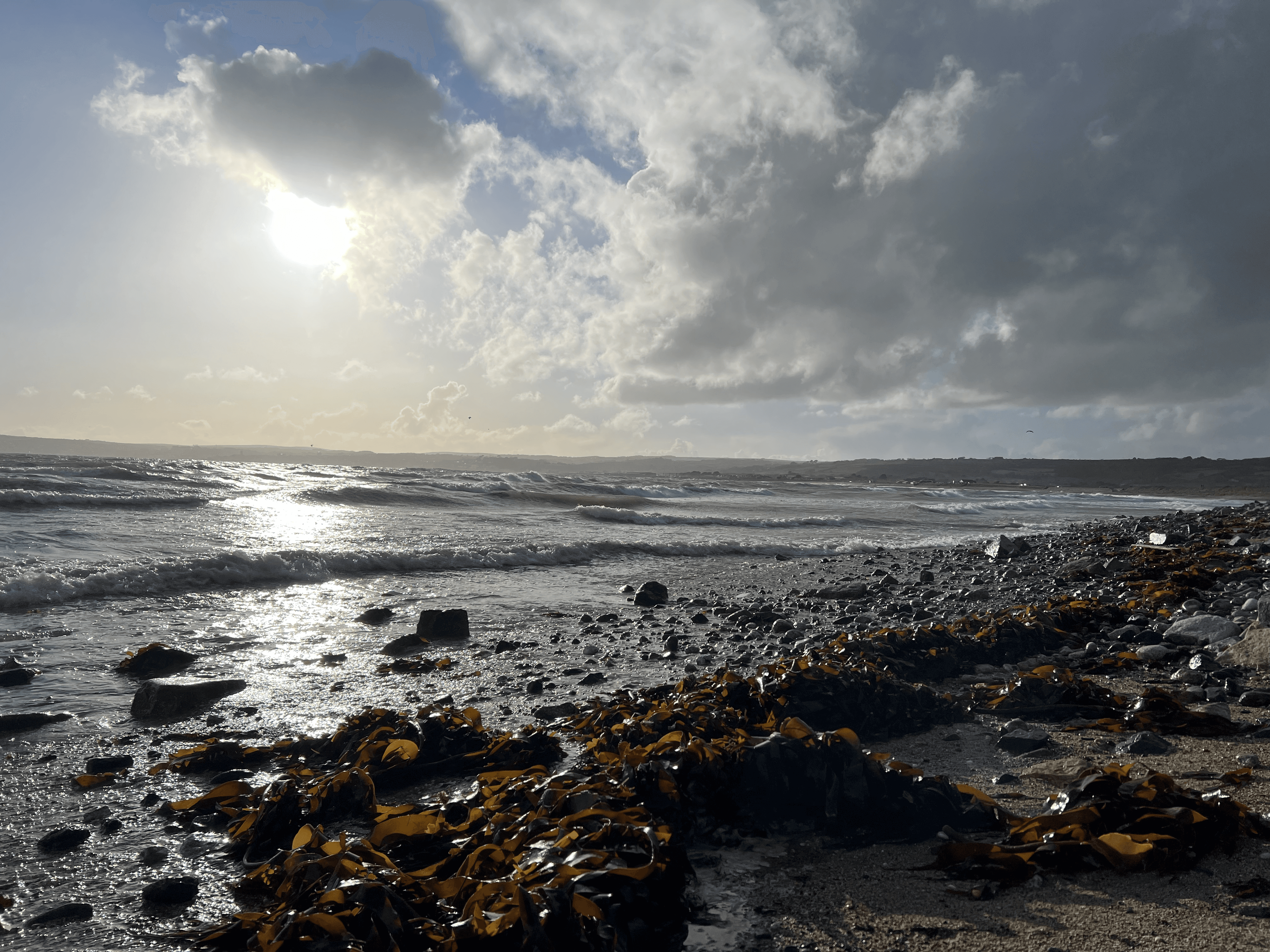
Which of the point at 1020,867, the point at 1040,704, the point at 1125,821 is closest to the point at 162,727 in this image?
the point at 1020,867

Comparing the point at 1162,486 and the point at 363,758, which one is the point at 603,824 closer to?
the point at 363,758

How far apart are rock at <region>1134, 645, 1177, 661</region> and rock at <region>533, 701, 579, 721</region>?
4.06m

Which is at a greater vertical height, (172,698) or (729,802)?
(729,802)

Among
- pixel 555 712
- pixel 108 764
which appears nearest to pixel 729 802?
pixel 555 712

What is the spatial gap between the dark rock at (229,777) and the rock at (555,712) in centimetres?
162

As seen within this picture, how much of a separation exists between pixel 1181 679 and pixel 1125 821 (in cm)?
268

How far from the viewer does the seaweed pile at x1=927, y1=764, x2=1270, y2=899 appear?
2.12 metres

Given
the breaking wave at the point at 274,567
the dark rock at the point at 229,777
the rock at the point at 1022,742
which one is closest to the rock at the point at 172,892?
the dark rock at the point at 229,777

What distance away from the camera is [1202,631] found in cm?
514

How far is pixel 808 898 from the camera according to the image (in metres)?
2.13

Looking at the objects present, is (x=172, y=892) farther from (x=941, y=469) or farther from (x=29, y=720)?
(x=941, y=469)

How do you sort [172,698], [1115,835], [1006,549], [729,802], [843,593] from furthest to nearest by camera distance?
[1006,549] → [843,593] → [172,698] → [729,802] → [1115,835]

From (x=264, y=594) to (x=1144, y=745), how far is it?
8.79 metres

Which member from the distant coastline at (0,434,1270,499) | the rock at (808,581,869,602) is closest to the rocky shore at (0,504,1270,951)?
the rock at (808,581,869,602)
